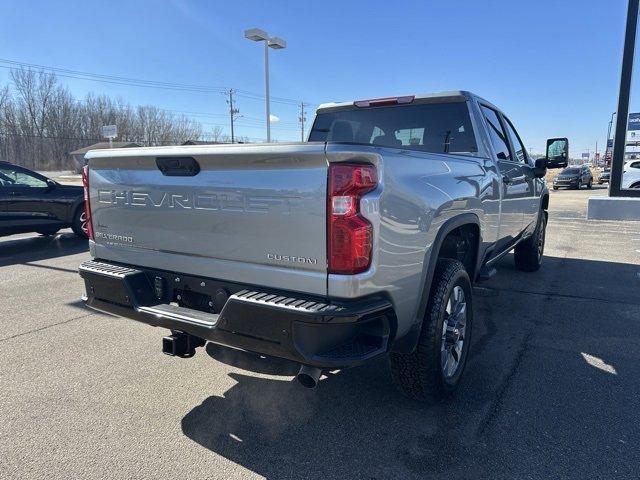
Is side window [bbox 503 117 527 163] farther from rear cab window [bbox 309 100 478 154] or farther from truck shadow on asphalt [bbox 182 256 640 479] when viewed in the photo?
truck shadow on asphalt [bbox 182 256 640 479]

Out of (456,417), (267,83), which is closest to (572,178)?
(267,83)

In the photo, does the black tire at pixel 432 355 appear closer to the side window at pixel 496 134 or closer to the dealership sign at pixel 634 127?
the side window at pixel 496 134

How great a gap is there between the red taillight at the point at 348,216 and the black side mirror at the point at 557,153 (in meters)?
4.32

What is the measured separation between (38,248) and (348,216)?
8577 mm

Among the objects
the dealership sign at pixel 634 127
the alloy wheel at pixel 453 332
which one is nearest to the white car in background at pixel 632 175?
the dealership sign at pixel 634 127

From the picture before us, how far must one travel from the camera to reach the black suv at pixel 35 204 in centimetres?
830

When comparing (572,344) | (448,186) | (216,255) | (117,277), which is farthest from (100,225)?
(572,344)

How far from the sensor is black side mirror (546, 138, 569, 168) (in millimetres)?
5603

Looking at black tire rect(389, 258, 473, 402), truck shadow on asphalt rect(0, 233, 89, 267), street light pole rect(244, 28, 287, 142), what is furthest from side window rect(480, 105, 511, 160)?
street light pole rect(244, 28, 287, 142)

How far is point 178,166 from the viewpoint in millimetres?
2678

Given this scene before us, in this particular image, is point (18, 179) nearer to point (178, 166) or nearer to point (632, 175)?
point (178, 166)

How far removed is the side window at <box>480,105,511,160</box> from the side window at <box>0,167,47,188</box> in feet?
26.6

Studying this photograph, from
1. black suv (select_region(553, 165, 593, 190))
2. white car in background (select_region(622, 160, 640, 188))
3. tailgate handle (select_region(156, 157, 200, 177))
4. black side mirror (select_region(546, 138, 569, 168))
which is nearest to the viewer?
tailgate handle (select_region(156, 157, 200, 177))

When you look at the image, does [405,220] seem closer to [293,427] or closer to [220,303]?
[220,303]
